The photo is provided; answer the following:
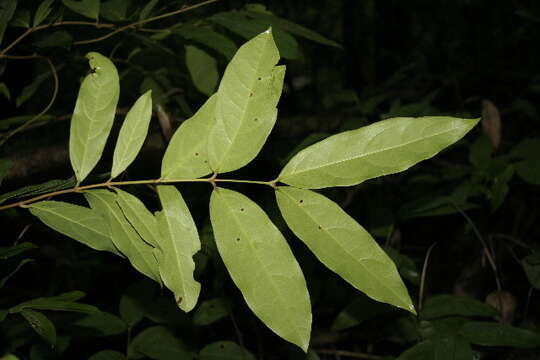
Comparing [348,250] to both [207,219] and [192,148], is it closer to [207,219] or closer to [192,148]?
[192,148]

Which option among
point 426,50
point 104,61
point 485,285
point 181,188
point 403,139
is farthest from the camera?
point 426,50

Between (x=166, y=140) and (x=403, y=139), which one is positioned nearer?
(x=403, y=139)

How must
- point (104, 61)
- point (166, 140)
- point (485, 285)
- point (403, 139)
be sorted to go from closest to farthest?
point (403, 139), point (104, 61), point (166, 140), point (485, 285)

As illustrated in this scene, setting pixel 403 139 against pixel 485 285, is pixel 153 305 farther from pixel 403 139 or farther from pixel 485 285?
pixel 485 285

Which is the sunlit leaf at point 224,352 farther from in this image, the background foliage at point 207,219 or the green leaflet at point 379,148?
the green leaflet at point 379,148

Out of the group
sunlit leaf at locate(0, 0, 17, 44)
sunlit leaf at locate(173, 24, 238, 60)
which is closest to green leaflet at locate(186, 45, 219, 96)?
sunlit leaf at locate(173, 24, 238, 60)

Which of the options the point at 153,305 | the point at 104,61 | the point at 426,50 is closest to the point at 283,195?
the point at 104,61

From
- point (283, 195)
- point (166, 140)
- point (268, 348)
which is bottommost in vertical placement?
point (268, 348)

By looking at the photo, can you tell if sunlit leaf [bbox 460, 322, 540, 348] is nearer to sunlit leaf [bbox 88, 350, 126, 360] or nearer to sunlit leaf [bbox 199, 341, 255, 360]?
sunlit leaf [bbox 199, 341, 255, 360]

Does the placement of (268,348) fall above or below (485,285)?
below
